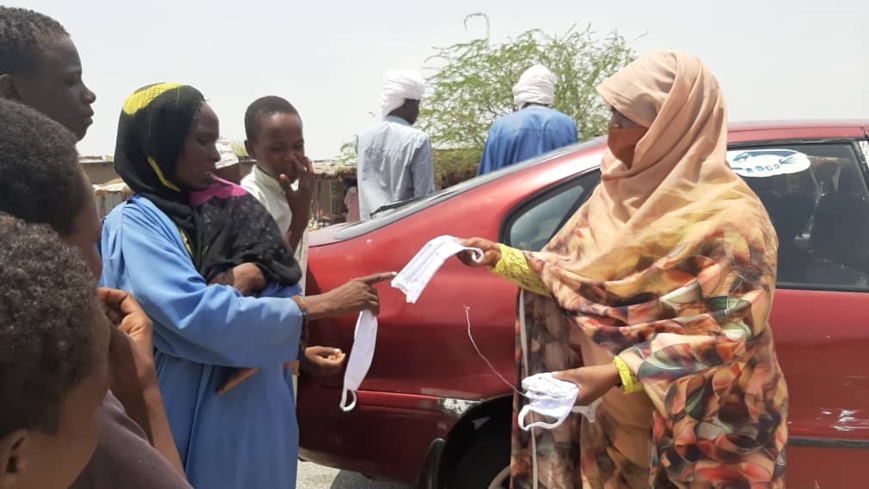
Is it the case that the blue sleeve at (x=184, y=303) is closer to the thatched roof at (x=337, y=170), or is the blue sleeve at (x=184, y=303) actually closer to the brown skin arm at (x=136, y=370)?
the brown skin arm at (x=136, y=370)

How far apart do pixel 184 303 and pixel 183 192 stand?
32 cm

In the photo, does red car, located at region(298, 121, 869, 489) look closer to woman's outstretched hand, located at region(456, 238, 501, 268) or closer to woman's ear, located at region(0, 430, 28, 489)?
woman's outstretched hand, located at region(456, 238, 501, 268)

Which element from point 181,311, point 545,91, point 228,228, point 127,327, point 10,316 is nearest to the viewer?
point 10,316

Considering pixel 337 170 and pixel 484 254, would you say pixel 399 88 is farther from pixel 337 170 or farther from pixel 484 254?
pixel 337 170

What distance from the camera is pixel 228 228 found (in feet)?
6.44

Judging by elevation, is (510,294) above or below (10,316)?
below

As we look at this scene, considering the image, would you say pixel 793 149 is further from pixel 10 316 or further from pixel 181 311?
pixel 10 316

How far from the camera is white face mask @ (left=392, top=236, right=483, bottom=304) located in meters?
2.35

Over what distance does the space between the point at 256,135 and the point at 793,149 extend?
2.00 metres

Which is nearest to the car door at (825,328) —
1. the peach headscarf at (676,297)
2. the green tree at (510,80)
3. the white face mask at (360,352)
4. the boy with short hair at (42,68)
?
the peach headscarf at (676,297)

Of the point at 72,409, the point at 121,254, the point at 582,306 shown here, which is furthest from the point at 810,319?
the point at 72,409

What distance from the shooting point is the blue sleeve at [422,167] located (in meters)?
5.15

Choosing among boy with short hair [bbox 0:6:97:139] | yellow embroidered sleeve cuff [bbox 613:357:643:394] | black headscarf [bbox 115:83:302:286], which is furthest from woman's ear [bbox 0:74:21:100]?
yellow embroidered sleeve cuff [bbox 613:357:643:394]

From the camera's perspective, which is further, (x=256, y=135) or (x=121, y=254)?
(x=256, y=135)
